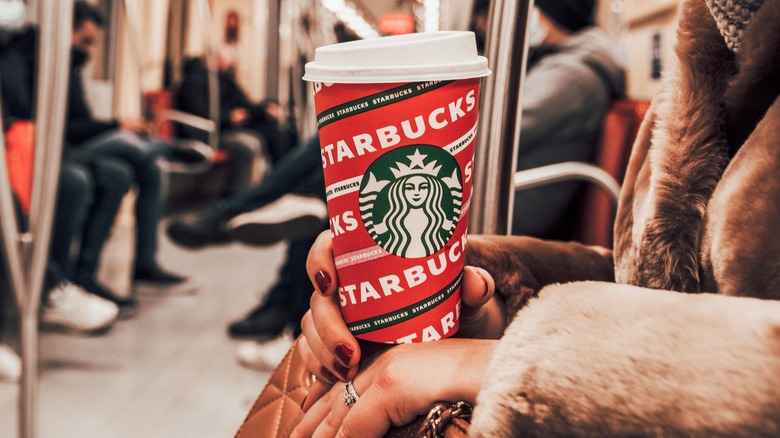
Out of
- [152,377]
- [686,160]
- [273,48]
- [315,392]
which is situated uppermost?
[273,48]

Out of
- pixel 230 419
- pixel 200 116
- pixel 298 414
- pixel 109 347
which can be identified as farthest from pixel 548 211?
pixel 200 116

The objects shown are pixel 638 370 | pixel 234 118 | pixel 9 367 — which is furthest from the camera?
pixel 234 118

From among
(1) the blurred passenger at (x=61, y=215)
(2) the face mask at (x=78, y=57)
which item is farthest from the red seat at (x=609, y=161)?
(2) the face mask at (x=78, y=57)

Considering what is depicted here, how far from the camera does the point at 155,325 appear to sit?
268 centimetres

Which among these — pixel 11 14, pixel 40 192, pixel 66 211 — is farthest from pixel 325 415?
pixel 11 14

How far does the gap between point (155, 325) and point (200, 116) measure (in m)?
2.77

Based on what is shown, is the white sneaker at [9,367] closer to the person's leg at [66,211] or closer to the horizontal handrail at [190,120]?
the person's leg at [66,211]

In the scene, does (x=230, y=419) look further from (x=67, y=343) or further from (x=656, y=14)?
(x=656, y=14)

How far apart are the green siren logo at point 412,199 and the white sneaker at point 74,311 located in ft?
7.78

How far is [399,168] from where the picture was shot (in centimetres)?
45

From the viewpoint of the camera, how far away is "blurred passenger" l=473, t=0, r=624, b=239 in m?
1.74

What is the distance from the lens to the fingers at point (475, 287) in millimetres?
527

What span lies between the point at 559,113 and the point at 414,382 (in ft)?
4.68

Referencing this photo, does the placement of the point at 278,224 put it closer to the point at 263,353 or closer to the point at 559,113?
the point at 263,353
